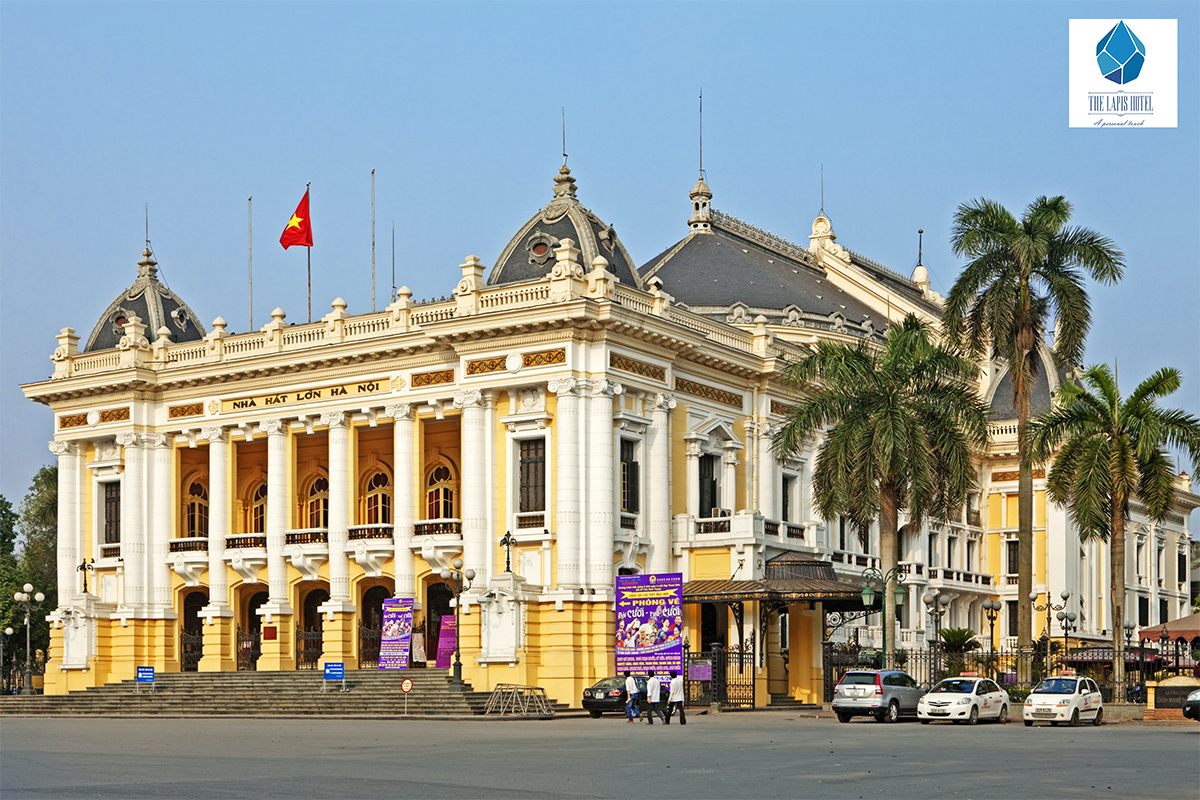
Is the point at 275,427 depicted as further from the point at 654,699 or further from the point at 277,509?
the point at 654,699

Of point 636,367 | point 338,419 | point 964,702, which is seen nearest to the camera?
point 964,702

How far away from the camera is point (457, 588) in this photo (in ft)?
156

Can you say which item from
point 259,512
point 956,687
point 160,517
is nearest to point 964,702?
point 956,687

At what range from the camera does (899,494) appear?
46219 mm

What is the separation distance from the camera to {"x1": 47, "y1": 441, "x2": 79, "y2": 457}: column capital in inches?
2360

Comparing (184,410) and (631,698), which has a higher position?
(184,410)

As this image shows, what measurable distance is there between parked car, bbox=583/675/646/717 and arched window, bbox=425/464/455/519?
44.2 ft

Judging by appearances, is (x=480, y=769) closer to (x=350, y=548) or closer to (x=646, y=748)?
(x=646, y=748)

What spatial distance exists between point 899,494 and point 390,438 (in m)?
20.0

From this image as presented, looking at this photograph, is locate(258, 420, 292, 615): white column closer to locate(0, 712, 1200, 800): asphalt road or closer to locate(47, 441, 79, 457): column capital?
locate(47, 441, 79, 457): column capital

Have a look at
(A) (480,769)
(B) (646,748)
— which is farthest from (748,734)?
(A) (480,769)

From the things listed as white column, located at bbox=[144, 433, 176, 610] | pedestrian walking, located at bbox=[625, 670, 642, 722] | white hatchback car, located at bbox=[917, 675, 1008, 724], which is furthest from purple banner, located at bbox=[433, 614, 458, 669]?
white hatchback car, located at bbox=[917, 675, 1008, 724]

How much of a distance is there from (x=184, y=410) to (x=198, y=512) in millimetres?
4131

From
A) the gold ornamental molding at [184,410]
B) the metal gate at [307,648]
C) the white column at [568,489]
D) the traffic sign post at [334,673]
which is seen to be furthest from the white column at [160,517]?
the white column at [568,489]
